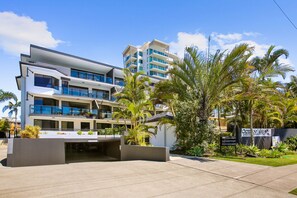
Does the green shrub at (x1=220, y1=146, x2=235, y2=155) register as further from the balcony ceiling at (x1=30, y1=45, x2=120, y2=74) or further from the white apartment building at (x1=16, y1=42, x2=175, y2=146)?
the balcony ceiling at (x1=30, y1=45, x2=120, y2=74)

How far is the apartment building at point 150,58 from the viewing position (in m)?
64.3

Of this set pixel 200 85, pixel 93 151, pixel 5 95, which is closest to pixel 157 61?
pixel 5 95

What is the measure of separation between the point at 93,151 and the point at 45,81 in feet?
32.2

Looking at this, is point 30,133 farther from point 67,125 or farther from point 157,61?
point 157,61

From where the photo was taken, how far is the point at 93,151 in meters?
22.5

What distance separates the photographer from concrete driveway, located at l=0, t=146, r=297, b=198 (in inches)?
233

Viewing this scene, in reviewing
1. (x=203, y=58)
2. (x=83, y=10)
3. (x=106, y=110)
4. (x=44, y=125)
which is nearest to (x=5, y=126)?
(x=44, y=125)

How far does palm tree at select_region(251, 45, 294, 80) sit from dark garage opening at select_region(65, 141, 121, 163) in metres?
12.0

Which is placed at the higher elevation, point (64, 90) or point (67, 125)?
point (64, 90)

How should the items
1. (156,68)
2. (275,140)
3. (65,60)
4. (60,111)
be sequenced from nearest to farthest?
(275,140) < (60,111) < (65,60) < (156,68)

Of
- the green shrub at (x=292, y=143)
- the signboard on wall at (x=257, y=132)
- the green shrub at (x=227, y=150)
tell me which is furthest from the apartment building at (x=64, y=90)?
the green shrub at (x=292, y=143)

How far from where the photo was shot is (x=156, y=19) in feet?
43.9

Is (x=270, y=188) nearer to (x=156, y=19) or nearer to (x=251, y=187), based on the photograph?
(x=251, y=187)

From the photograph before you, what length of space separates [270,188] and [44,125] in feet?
77.3
